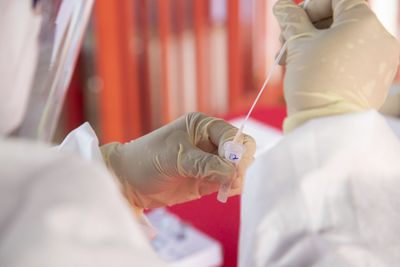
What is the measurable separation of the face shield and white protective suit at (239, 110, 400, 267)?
1.28 ft

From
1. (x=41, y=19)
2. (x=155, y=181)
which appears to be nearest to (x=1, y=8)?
(x=41, y=19)

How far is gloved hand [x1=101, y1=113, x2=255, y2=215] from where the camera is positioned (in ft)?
2.02

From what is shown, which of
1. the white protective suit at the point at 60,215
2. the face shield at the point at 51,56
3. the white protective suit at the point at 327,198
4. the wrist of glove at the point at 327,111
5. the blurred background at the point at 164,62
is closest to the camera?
the white protective suit at the point at 60,215

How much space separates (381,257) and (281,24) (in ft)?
1.16

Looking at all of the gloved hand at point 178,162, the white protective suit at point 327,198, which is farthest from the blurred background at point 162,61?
the white protective suit at point 327,198

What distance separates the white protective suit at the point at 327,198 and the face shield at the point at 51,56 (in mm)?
391

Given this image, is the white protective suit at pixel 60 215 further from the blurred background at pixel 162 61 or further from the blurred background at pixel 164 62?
the blurred background at pixel 162 61

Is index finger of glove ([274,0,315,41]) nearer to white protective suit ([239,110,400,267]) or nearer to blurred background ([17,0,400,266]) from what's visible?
white protective suit ([239,110,400,267])

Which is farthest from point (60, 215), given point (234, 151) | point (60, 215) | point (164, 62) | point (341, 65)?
point (164, 62)

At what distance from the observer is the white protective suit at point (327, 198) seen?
51 centimetres

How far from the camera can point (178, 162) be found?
0.64m

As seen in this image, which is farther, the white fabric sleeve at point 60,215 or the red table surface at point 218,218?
the red table surface at point 218,218

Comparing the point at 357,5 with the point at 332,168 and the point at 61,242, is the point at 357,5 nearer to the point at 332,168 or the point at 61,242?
the point at 332,168

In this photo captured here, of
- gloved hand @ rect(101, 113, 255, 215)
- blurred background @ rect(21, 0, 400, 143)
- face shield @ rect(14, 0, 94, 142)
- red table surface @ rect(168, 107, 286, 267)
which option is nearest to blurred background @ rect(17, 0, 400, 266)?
blurred background @ rect(21, 0, 400, 143)
